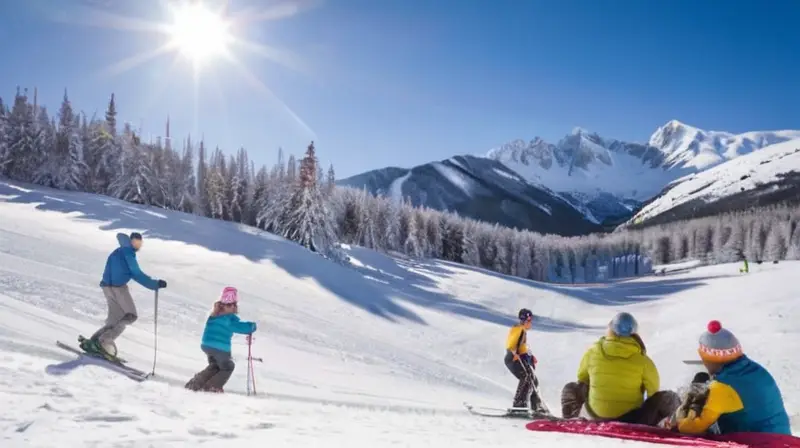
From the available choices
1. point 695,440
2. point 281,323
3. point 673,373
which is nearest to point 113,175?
point 281,323

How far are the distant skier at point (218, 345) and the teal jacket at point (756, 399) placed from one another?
6.20m

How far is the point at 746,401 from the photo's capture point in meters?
4.66

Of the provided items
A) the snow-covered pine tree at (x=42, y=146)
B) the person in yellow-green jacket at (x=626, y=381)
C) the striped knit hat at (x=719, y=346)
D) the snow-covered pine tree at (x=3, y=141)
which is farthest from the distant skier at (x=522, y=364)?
the snow-covered pine tree at (x=3, y=141)

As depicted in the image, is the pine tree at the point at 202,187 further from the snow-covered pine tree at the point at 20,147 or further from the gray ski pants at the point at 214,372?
the gray ski pants at the point at 214,372

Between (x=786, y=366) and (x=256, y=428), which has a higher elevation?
(x=256, y=428)

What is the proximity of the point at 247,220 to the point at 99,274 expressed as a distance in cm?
4948

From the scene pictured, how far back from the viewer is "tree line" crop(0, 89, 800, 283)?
165ft

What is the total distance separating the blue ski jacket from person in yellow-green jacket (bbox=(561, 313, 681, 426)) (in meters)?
6.87

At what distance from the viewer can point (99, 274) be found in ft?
60.8

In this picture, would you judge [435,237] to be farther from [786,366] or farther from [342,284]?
[786,366]

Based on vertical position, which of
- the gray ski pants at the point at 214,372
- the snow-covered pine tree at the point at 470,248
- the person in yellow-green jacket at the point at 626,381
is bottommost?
the gray ski pants at the point at 214,372

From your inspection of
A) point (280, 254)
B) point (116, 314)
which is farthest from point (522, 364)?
point (280, 254)

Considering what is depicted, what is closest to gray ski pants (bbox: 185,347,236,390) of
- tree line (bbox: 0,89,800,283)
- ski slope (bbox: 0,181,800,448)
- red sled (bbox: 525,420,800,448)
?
ski slope (bbox: 0,181,800,448)

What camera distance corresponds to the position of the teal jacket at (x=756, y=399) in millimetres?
4617
